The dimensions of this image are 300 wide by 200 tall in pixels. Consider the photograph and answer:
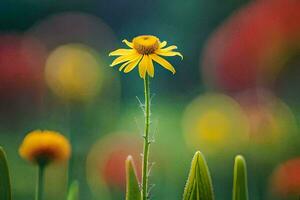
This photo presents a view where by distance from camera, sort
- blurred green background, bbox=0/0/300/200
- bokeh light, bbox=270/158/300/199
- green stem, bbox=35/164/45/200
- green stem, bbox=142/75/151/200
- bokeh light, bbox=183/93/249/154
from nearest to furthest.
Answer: green stem, bbox=142/75/151/200 → green stem, bbox=35/164/45/200 → bokeh light, bbox=270/158/300/199 → blurred green background, bbox=0/0/300/200 → bokeh light, bbox=183/93/249/154

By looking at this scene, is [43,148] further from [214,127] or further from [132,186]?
[214,127]

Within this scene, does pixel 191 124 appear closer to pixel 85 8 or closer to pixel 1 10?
pixel 85 8

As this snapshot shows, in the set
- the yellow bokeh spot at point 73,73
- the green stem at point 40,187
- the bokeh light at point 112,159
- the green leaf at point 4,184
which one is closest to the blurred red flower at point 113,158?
the bokeh light at point 112,159

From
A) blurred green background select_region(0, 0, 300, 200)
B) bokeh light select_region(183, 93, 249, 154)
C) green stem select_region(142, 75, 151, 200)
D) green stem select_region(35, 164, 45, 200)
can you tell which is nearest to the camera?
green stem select_region(142, 75, 151, 200)

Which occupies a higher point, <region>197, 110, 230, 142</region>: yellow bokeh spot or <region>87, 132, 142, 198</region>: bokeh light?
<region>197, 110, 230, 142</region>: yellow bokeh spot

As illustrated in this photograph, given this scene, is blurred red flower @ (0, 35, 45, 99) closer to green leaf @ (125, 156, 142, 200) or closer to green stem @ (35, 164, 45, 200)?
green stem @ (35, 164, 45, 200)

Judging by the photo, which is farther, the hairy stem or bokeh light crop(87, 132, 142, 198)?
bokeh light crop(87, 132, 142, 198)

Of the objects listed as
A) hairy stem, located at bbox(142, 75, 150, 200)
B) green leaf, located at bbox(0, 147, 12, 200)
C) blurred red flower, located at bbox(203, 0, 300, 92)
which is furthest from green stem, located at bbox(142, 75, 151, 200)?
blurred red flower, located at bbox(203, 0, 300, 92)

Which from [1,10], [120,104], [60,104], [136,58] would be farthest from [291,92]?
[136,58]

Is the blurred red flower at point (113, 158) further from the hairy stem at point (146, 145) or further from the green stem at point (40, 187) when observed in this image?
the hairy stem at point (146, 145)
